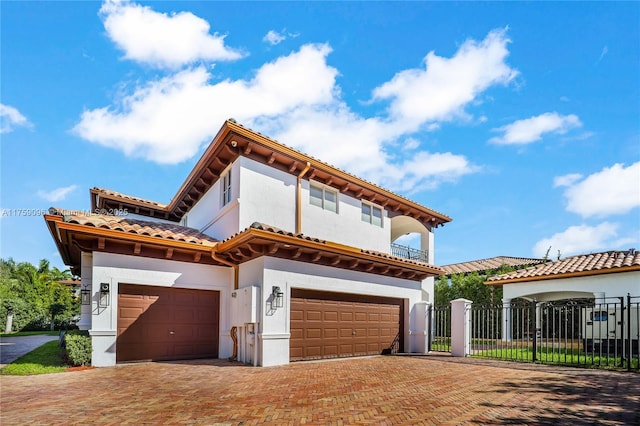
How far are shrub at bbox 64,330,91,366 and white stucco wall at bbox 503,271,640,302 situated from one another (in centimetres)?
1899

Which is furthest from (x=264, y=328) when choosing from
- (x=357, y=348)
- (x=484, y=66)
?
(x=484, y=66)

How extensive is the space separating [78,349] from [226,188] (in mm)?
6784

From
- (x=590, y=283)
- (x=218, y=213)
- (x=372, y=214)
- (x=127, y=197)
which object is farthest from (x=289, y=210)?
(x=590, y=283)

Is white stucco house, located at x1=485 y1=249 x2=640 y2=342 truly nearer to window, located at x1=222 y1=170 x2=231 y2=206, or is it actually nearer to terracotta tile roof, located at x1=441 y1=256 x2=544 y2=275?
terracotta tile roof, located at x1=441 y1=256 x2=544 y2=275

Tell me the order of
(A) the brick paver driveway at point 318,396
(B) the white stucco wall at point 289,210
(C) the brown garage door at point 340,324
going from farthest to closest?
1. (B) the white stucco wall at point 289,210
2. (C) the brown garage door at point 340,324
3. (A) the brick paver driveway at point 318,396

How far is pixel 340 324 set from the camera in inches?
539

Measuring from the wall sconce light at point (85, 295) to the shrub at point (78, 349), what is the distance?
1.37m

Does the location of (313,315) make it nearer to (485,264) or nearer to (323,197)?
(323,197)

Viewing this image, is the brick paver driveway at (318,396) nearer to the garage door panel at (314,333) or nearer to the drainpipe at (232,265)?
the garage door panel at (314,333)

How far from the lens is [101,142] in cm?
1672

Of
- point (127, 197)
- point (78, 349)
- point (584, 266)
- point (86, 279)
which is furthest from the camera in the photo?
point (127, 197)

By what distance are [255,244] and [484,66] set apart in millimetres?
8406

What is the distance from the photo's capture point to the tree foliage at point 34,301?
106ft

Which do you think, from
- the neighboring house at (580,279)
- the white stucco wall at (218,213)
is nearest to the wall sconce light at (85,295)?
the white stucco wall at (218,213)
